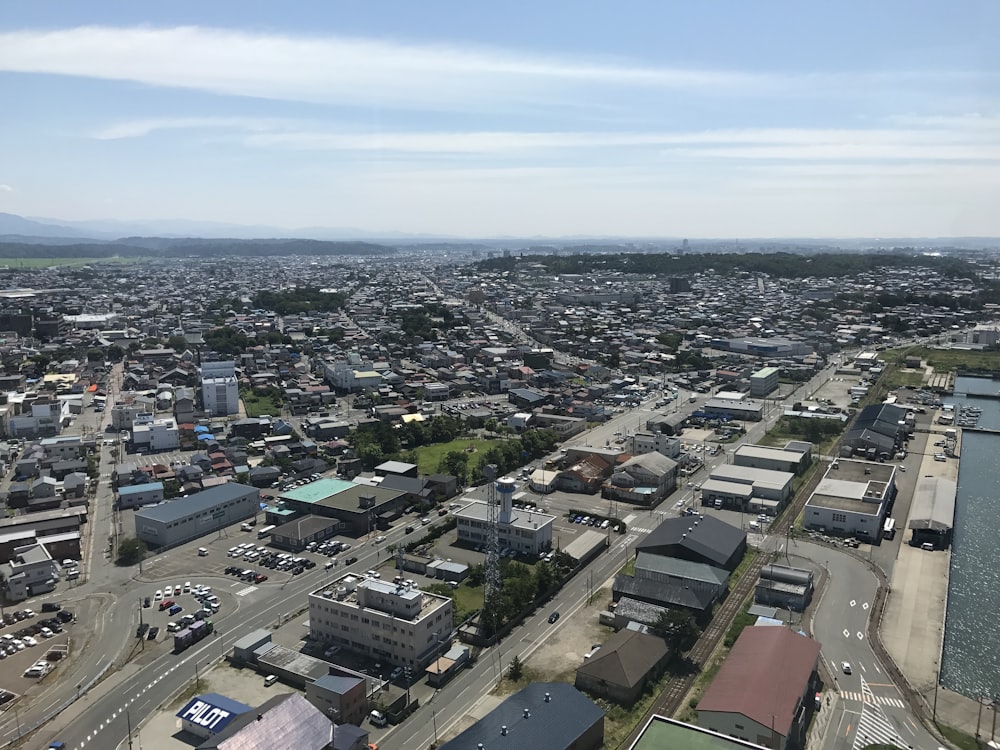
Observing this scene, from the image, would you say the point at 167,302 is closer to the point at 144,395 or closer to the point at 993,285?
the point at 144,395

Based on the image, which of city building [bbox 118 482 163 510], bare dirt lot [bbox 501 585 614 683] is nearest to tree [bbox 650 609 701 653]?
bare dirt lot [bbox 501 585 614 683]

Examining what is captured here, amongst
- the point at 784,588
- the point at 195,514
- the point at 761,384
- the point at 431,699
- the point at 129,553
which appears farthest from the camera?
the point at 761,384

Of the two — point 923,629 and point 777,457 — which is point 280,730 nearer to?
point 923,629

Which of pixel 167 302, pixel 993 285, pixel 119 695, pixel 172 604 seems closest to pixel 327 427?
pixel 172 604

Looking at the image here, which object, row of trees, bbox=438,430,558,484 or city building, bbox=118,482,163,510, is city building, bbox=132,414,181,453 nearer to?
city building, bbox=118,482,163,510

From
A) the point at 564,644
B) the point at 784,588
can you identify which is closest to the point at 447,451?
the point at 564,644
